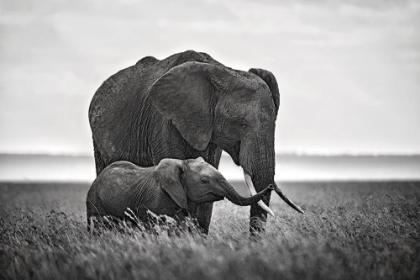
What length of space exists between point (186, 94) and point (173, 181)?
256cm

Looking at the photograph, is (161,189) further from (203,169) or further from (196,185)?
(203,169)

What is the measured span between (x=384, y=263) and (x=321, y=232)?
2.20 meters

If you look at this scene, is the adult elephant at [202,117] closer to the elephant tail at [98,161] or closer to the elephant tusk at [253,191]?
the elephant tusk at [253,191]

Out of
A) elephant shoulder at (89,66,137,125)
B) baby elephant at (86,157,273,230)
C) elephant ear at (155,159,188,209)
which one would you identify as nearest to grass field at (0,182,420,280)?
baby elephant at (86,157,273,230)

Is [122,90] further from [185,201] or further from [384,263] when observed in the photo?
[384,263]

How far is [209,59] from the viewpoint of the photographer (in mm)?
15320

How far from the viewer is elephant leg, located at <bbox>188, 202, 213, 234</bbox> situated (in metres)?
12.9

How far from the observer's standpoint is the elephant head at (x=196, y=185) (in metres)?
12.3

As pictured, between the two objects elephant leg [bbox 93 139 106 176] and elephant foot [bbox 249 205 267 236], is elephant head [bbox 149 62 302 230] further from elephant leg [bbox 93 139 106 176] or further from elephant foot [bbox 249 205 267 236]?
elephant leg [bbox 93 139 106 176]

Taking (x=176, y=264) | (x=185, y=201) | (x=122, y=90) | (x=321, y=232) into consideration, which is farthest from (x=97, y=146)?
(x=176, y=264)

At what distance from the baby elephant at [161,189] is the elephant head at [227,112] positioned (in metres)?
1.19

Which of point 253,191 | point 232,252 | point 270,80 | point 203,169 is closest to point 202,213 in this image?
point 253,191

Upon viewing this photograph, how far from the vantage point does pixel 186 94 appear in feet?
48.0

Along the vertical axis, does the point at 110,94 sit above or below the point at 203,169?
above
